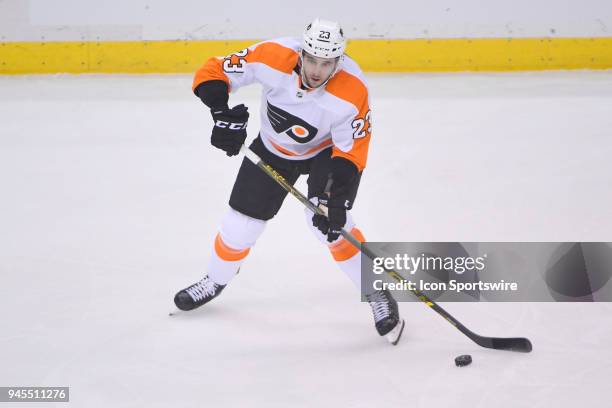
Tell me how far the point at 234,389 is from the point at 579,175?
2433mm

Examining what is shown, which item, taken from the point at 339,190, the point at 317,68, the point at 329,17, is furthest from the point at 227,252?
the point at 329,17

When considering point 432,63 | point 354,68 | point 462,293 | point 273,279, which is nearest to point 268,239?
point 273,279

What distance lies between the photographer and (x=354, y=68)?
2518 millimetres

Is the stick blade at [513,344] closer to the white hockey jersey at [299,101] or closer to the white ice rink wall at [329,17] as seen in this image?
the white hockey jersey at [299,101]

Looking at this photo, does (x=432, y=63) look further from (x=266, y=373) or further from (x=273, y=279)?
(x=266, y=373)

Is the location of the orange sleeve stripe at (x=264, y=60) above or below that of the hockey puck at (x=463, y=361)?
above

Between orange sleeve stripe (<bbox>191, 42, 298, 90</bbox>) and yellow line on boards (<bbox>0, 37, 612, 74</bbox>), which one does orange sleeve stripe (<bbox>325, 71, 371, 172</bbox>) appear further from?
yellow line on boards (<bbox>0, 37, 612, 74</bbox>)

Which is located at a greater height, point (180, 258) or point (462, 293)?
point (462, 293)

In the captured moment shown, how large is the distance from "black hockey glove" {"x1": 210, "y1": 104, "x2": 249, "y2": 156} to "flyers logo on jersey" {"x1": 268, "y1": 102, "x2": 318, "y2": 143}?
3.7 inches

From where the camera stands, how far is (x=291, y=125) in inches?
101

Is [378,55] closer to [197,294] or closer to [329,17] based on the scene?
[329,17]

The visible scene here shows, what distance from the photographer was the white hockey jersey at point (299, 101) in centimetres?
245

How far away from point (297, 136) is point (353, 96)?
247 millimetres

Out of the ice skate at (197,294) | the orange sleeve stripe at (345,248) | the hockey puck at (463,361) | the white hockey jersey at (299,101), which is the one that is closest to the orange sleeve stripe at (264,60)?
the white hockey jersey at (299,101)
